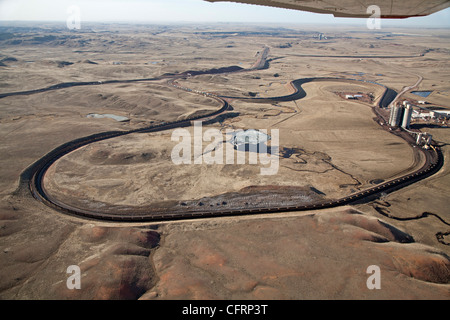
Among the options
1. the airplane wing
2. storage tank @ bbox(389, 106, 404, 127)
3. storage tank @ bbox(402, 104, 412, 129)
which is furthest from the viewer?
storage tank @ bbox(389, 106, 404, 127)

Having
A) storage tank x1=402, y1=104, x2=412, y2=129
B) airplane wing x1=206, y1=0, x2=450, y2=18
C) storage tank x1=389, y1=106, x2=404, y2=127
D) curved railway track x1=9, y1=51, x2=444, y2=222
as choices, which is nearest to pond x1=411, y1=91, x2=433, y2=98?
storage tank x1=402, y1=104, x2=412, y2=129

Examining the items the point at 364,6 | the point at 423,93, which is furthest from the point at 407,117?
the point at 364,6

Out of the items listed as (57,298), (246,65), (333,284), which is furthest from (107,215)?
(246,65)

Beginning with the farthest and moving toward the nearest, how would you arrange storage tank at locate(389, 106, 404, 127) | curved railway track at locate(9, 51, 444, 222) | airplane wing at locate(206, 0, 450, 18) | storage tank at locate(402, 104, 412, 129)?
1. storage tank at locate(389, 106, 404, 127)
2. storage tank at locate(402, 104, 412, 129)
3. curved railway track at locate(9, 51, 444, 222)
4. airplane wing at locate(206, 0, 450, 18)

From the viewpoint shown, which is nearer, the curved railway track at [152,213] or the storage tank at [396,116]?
the curved railway track at [152,213]

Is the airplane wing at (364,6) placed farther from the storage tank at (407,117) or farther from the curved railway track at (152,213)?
the storage tank at (407,117)

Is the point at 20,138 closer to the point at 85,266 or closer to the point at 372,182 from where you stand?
the point at 85,266

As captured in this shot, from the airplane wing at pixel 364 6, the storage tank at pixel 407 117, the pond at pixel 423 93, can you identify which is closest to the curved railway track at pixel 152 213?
the storage tank at pixel 407 117

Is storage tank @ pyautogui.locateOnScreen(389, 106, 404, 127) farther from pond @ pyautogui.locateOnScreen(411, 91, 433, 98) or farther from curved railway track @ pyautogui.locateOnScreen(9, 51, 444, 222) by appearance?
pond @ pyautogui.locateOnScreen(411, 91, 433, 98)
